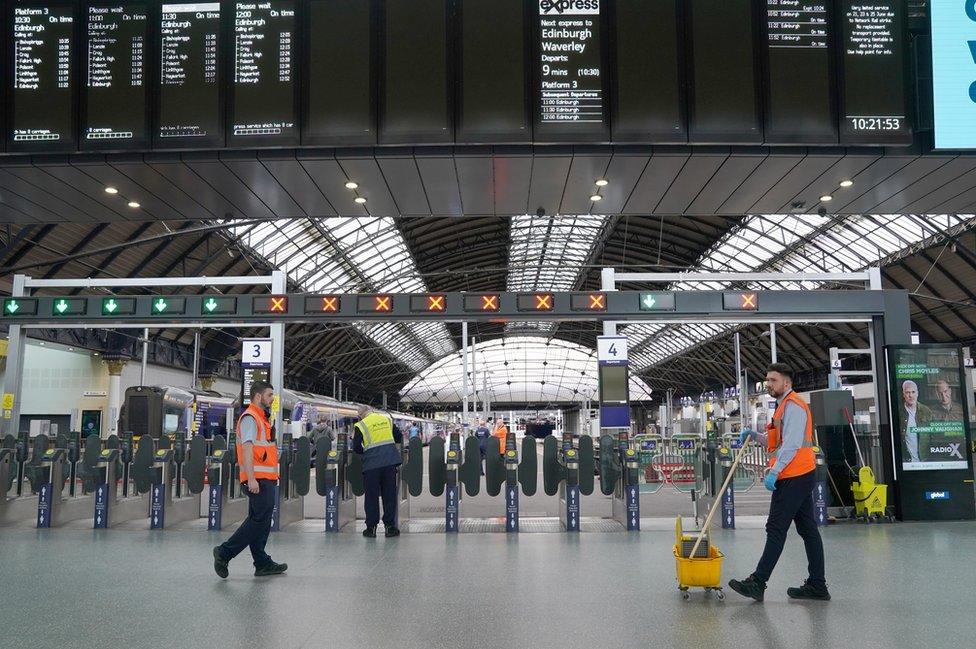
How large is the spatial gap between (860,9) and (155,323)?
395 inches

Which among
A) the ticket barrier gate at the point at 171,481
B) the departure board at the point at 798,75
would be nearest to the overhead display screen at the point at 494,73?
the departure board at the point at 798,75

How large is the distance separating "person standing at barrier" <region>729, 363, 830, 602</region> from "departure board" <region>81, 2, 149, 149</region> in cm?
706

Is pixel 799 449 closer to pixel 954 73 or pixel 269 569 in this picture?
pixel 269 569

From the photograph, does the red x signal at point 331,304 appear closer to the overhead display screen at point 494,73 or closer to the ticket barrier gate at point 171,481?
the ticket barrier gate at point 171,481

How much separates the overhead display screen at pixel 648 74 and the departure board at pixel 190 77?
432 centimetres

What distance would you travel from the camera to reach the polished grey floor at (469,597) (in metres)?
4.70

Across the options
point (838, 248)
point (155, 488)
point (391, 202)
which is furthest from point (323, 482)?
point (838, 248)

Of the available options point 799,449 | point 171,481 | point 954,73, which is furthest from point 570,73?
point 171,481

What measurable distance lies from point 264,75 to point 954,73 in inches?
292

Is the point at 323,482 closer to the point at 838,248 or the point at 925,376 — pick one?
the point at 925,376

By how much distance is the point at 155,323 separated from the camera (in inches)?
437

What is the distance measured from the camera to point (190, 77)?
8.20 m

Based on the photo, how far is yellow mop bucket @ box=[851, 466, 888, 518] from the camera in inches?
396

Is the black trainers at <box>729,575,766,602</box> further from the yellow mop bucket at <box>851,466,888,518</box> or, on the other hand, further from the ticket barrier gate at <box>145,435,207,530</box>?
the ticket barrier gate at <box>145,435,207,530</box>
